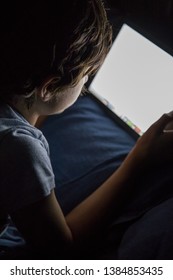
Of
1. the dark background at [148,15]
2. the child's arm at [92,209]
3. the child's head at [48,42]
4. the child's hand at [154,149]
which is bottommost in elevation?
the child's arm at [92,209]

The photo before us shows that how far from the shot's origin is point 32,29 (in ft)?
1.90

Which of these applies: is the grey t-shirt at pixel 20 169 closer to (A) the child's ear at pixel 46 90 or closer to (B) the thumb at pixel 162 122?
(A) the child's ear at pixel 46 90

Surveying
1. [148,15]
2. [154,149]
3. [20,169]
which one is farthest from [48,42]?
[148,15]

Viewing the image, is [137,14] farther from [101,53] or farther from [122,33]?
[101,53]

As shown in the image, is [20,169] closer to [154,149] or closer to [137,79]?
[154,149]

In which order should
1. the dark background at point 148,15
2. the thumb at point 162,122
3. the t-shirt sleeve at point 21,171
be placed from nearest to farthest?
the t-shirt sleeve at point 21,171 < the thumb at point 162,122 < the dark background at point 148,15

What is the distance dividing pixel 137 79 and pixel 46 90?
0.32 metres

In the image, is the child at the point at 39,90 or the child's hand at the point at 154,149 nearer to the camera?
the child at the point at 39,90

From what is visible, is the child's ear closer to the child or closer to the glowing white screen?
the child

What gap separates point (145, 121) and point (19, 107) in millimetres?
329

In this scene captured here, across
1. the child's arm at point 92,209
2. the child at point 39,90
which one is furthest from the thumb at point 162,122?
the child at point 39,90

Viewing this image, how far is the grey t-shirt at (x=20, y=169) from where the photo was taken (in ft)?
1.89

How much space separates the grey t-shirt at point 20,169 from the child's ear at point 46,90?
0.25 ft

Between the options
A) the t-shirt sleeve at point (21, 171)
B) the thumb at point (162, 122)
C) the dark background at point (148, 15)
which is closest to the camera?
the t-shirt sleeve at point (21, 171)
